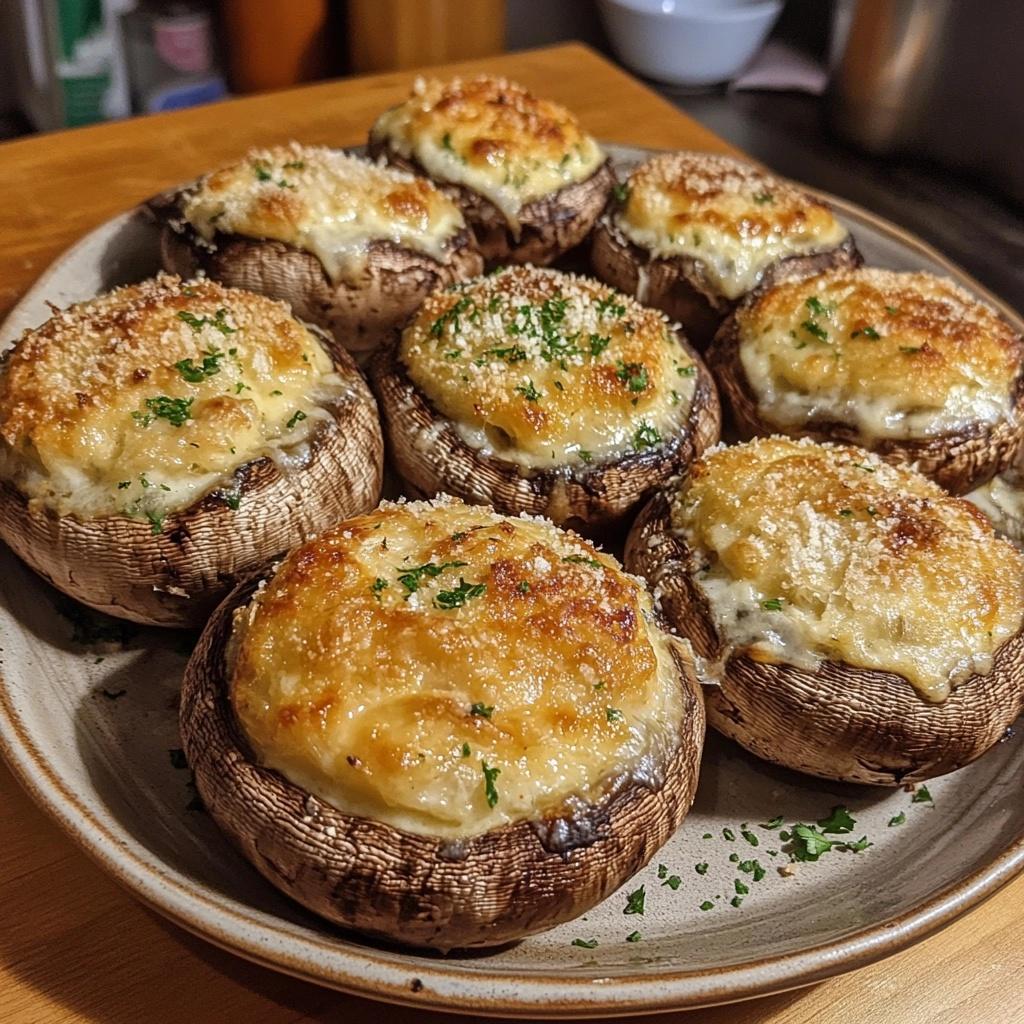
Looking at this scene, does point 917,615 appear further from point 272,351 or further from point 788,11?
point 788,11

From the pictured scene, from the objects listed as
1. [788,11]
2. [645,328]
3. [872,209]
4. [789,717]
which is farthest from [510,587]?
[788,11]

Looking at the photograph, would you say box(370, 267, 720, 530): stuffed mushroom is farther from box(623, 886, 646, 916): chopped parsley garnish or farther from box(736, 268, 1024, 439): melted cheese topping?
box(623, 886, 646, 916): chopped parsley garnish

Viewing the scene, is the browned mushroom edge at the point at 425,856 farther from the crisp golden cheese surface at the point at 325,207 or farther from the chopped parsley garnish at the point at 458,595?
the crisp golden cheese surface at the point at 325,207

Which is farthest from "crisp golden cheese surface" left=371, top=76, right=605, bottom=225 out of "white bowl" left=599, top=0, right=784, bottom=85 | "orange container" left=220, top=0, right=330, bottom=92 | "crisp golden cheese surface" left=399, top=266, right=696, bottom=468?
"orange container" left=220, top=0, right=330, bottom=92

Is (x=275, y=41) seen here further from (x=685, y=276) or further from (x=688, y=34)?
(x=685, y=276)

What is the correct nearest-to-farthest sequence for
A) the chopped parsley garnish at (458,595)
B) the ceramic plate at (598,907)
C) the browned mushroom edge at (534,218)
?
the ceramic plate at (598,907) < the chopped parsley garnish at (458,595) < the browned mushroom edge at (534,218)

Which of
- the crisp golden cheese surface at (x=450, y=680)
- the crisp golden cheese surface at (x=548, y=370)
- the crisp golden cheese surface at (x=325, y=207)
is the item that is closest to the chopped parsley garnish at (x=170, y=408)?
the crisp golden cheese surface at (x=450, y=680)
